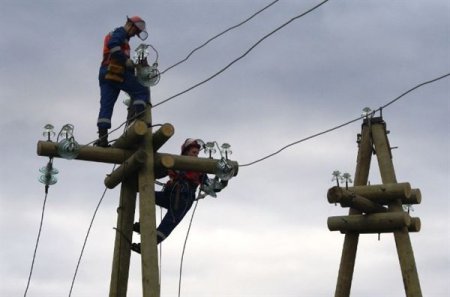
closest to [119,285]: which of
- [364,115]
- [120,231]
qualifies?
[120,231]

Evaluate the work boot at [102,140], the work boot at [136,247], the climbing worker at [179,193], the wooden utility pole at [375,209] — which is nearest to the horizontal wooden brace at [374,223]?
the wooden utility pole at [375,209]

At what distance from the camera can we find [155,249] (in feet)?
29.0

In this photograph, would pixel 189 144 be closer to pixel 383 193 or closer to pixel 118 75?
pixel 118 75

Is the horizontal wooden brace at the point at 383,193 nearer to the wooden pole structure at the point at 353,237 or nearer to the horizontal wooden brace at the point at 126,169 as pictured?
the wooden pole structure at the point at 353,237

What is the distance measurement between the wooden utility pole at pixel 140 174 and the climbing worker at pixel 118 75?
0.65 ft

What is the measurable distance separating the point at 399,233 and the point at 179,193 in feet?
9.10

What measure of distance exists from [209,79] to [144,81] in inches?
28.8

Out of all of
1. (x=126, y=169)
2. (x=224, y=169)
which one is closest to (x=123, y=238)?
(x=126, y=169)

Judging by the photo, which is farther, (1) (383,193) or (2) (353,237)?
(2) (353,237)

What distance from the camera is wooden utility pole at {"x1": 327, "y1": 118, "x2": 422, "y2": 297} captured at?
10312 mm

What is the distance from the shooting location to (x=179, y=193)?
9.92m

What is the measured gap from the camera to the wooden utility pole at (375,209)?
33.8ft

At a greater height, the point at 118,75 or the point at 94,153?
the point at 118,75

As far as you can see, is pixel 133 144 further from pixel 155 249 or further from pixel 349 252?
pixel 349 252
